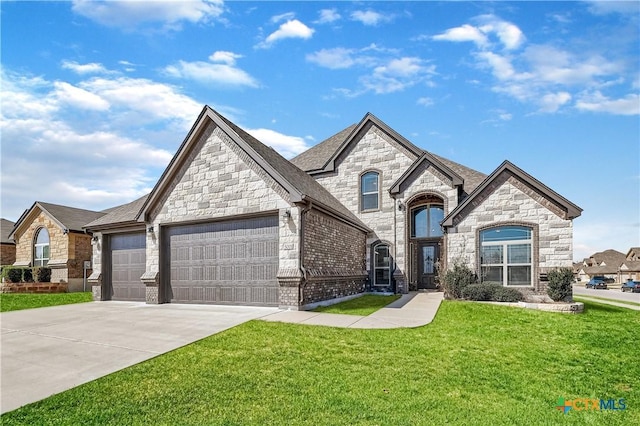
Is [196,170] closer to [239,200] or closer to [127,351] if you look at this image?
[239,200]

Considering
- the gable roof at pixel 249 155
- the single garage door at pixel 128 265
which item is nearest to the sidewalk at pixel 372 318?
the gable roof at pixel 249 155

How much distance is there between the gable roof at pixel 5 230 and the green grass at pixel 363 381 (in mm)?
29627

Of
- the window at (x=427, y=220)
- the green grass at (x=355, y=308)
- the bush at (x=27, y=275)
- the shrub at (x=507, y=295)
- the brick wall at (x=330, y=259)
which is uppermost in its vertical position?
the window at (x=427, y=220)

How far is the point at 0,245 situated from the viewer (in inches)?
1159

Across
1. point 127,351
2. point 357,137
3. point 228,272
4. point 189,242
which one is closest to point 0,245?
point 189,242

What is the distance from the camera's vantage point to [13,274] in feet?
74.3

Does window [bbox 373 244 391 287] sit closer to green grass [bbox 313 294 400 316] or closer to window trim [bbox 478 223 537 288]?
green grass [bbox 313 294 400 316]

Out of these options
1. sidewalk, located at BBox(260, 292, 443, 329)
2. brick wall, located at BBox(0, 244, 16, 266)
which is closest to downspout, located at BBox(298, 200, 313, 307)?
sidewalk, located at BBox(260, 292, 443, 329)

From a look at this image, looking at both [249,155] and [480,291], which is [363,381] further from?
[480,291]

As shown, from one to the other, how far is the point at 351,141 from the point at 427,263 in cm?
751

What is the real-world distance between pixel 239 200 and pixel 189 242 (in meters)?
2.99

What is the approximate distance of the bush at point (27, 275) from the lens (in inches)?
914

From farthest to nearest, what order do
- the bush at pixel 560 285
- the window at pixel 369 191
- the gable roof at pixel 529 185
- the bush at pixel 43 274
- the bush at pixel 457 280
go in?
the bush at pixel 43 274, the window at pixel 369 191, the bush at pixel 457 280, the gable roof at pixel 529 185, the bush at pixel 560 285

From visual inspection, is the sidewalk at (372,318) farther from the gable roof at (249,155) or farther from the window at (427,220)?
the window at (427,220)
